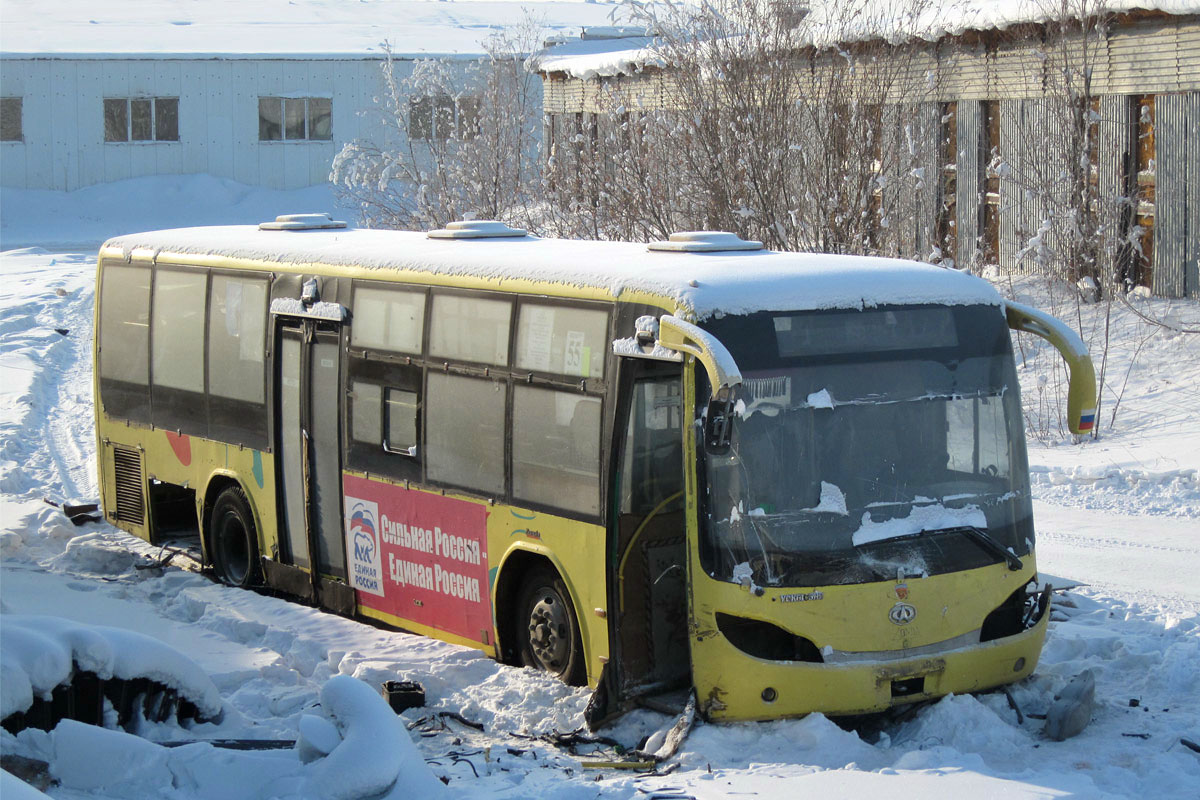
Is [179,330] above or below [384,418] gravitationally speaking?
above

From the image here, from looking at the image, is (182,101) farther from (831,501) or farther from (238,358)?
(831,501)

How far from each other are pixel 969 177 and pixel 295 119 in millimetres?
26848

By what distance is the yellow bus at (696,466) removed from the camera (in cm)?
→ 773

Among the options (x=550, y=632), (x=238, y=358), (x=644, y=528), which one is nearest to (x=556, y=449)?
(x=644, y=528)

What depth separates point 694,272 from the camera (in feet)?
27.2

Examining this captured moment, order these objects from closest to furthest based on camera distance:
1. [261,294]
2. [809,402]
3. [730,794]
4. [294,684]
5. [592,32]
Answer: [730,794], [809,402], [294,684], [261,294], [592,32]

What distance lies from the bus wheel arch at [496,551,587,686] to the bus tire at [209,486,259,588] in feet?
11.8

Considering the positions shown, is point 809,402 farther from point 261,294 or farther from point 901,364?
point 261,294

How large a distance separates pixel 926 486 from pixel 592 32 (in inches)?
1310

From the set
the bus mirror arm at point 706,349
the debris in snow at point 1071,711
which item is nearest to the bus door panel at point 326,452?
the bus mirror arm at point 706,349

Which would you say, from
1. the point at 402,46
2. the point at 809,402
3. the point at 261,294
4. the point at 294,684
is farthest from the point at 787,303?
the point at 402,46

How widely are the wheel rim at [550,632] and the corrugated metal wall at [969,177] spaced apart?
546 inches

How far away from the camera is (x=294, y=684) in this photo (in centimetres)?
922

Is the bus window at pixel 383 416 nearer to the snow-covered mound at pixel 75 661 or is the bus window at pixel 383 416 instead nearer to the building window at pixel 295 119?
the snow-covered mound at pixel 75 661
